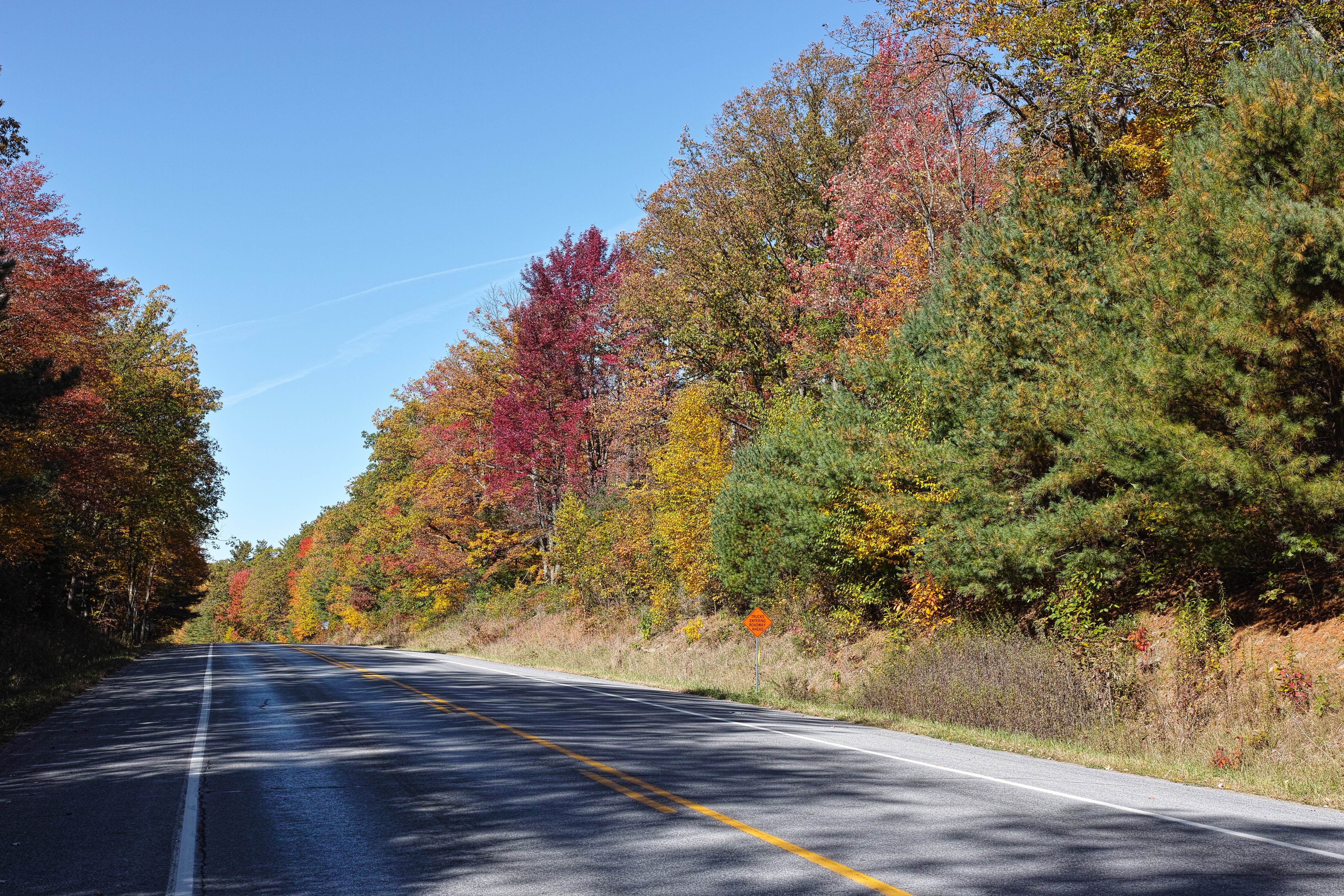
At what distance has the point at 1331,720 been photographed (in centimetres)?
1160

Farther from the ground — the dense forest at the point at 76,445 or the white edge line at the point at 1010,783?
the dense forest at the point at 76,445

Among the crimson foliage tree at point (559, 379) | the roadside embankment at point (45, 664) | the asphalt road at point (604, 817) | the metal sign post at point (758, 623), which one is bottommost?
the roadside embankment at point (45, 664)

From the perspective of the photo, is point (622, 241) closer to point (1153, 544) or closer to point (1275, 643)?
point (1153, 544)

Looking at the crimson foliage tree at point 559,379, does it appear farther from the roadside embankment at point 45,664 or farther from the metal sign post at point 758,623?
the metal sign post at point 758,623

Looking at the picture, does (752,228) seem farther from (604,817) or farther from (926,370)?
(604,817)

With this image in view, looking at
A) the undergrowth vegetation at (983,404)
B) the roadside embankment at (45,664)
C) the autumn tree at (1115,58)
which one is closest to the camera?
the undergrowth vegetation at (983,404)

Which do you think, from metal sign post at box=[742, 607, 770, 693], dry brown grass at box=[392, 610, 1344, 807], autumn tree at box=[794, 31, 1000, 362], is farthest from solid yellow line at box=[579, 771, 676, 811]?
autumn tree at box=[794, 31, 1000, 362]

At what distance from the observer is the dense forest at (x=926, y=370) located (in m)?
13.2

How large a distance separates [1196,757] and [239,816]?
1135cm

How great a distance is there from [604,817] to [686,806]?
2.39 feet

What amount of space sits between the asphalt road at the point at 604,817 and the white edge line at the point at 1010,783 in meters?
0.04

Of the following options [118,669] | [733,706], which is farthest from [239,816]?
[118,669]

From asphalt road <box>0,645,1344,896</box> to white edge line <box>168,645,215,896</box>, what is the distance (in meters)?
0.03

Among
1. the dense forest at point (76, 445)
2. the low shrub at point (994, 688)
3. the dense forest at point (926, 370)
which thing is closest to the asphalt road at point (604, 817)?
the low shrub at point (994, 688)
